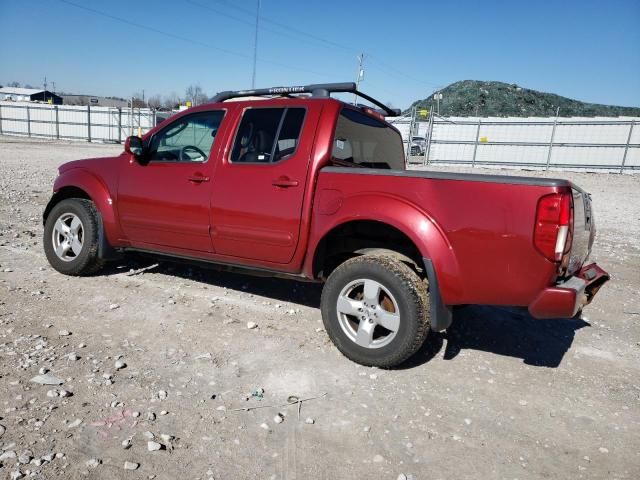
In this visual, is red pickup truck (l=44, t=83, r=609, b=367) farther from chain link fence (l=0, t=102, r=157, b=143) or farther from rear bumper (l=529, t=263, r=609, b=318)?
chain link fence (l=0, t=102, r=157, b=143)

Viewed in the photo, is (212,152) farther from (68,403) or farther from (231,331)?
(68,403)

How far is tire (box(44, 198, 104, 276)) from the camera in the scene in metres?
4.51

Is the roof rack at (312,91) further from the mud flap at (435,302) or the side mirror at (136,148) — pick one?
the mud flap at (435,302)

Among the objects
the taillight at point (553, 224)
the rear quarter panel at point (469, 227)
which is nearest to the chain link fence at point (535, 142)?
the rear quarter panel at point (469, 227)

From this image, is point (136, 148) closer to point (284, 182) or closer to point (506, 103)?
point (284, 182)

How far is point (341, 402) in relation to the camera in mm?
2768

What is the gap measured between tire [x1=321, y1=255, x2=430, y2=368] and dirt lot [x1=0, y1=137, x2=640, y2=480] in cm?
17

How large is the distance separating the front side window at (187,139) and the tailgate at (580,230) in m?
2.86

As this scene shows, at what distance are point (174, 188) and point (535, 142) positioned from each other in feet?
79.0

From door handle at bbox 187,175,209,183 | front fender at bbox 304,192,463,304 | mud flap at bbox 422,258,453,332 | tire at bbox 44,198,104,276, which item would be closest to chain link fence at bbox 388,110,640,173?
tire at bbox 44,198,104,276

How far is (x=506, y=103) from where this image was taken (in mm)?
61000

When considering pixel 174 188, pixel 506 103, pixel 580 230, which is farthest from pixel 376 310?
pixel 506 103

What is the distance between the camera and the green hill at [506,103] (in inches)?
2292

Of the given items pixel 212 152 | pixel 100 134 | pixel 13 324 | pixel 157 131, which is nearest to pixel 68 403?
pixel 13 324
